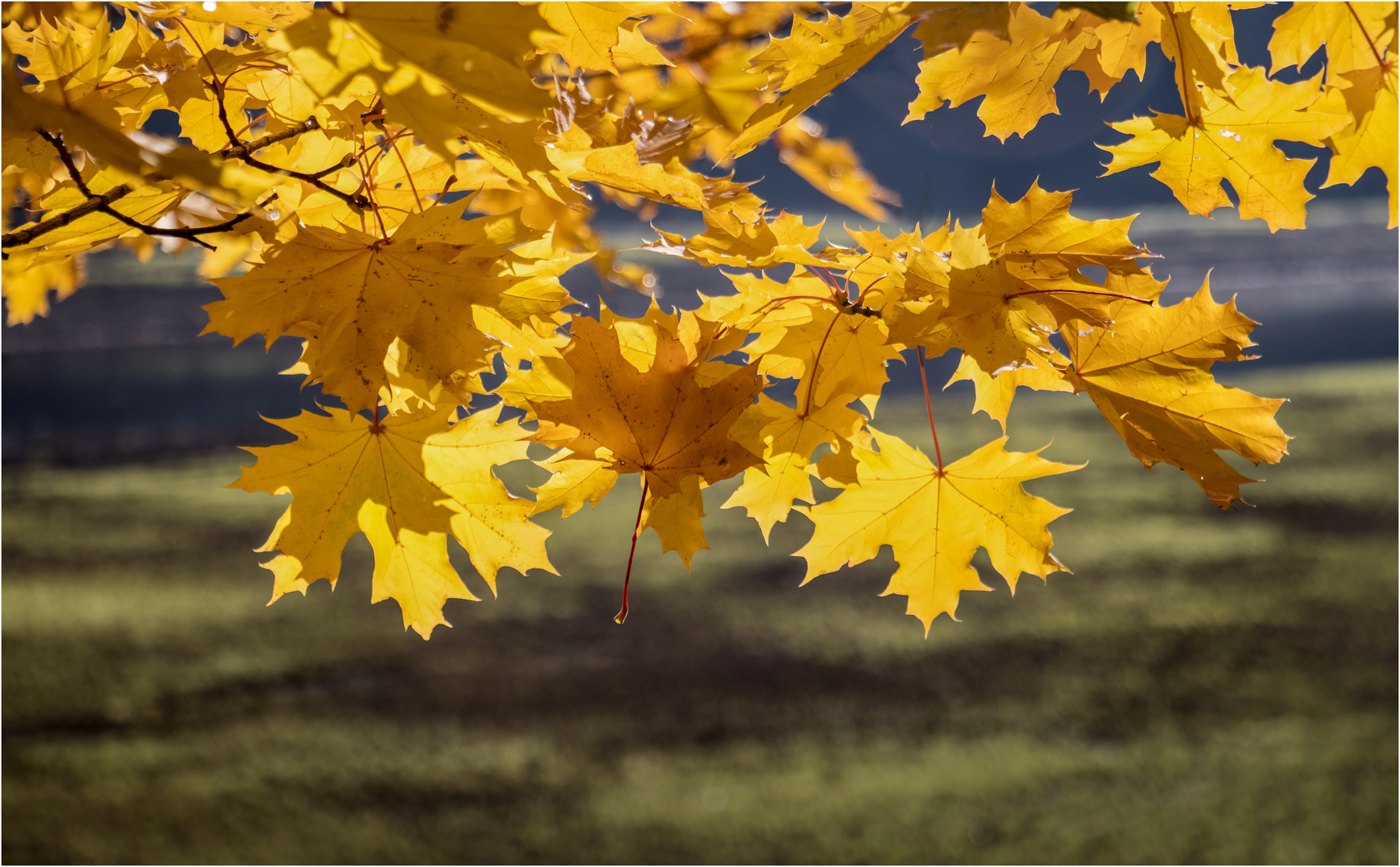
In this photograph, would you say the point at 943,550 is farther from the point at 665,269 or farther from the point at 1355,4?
the point at 665,269

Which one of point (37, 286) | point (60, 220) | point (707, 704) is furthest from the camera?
point (707, 704)

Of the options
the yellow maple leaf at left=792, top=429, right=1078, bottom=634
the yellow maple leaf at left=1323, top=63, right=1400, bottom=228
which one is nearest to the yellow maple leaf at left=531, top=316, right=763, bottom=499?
the yellow maple leaf at left=792, top=429, right=1078, bottom=634

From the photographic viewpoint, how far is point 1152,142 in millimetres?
635

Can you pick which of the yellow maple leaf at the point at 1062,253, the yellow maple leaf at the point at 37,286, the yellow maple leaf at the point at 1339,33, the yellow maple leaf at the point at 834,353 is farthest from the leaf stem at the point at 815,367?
the yellow maple leaf at the point at 37,286

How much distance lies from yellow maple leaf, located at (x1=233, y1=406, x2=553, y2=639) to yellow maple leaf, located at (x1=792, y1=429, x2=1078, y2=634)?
0.26 m

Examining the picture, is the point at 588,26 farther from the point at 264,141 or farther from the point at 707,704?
the point at 707,704

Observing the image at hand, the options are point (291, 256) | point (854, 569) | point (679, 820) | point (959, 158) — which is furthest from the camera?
point (959, 158)

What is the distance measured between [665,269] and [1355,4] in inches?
148

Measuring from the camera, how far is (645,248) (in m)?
0.56

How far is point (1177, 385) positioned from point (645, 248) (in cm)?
41

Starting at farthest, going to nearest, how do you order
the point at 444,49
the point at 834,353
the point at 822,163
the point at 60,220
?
the point at 822,163, the point at 834,353, the point at 60,220, the point at 444,49

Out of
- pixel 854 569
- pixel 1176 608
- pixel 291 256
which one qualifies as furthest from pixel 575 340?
pixel 1176 608

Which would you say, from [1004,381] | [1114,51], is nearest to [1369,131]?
[1114,51]

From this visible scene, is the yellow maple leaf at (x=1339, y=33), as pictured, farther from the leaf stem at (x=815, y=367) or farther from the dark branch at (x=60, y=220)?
the dark branch at (x=60, y=220)
